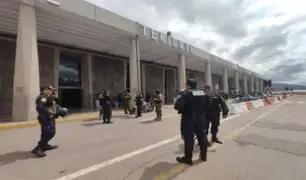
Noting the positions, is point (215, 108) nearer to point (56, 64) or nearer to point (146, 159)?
point (146, 159)

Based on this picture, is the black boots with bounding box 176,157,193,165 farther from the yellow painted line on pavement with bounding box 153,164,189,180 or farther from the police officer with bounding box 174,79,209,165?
the yellow painted line on pavement with bounding box 153,164,189,180

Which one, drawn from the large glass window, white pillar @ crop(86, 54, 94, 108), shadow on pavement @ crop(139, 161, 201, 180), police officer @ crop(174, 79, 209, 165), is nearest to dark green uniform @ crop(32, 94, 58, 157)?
shadow on pavement @ crop(139, 161, 201, 180)

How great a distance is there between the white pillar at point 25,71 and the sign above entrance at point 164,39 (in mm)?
10868

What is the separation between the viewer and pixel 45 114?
6918 mm

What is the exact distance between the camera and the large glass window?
28.5 meters

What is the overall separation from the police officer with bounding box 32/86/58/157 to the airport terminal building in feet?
27.1

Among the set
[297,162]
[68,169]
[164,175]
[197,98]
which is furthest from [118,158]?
[297,162]

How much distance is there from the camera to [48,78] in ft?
84.7

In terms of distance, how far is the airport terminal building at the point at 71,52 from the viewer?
49.1ft

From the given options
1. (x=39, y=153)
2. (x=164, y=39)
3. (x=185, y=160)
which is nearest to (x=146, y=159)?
(x=185, y=160)

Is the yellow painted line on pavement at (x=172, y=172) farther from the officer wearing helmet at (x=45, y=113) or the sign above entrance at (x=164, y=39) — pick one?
the sign above entrance at (x=164, y=39)

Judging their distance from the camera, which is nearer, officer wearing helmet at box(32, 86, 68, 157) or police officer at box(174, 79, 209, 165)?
police officer at box(174, 79, 209, 165)

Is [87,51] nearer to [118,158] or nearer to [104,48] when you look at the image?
[104,48]

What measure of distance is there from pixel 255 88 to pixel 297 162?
8957 centimetres
